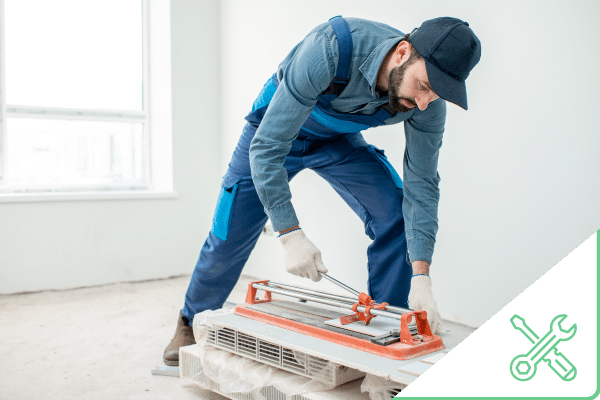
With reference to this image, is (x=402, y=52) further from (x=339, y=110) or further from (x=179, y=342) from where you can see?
(x=179, y=342)

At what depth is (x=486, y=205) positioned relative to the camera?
6.36ft

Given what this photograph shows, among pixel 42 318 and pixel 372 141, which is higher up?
pixel 372 141

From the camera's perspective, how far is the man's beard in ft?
3.86

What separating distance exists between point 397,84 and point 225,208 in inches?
26.5

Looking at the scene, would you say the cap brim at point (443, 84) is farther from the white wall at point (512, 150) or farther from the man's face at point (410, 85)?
the white wall at point (512, 150)

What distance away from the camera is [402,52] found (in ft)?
3.90

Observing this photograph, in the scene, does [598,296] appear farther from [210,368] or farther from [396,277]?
[210,368]

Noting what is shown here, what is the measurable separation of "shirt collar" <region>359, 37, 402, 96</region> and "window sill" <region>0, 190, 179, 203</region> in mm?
2144

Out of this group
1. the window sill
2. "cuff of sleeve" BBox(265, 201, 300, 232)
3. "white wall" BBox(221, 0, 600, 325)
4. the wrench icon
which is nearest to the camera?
the wrench icon

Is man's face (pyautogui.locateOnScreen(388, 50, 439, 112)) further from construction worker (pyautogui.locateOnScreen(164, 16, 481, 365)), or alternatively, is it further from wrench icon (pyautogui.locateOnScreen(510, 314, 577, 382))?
wrench icon (pyautogui.locateOnScreen(510, 314, 577, 382))

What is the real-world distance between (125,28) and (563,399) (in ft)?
10.5

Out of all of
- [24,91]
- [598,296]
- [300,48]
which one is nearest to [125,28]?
[24,91]

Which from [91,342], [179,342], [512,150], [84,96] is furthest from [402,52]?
[84,96]

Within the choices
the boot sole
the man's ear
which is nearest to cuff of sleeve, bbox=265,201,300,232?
the man's ear
